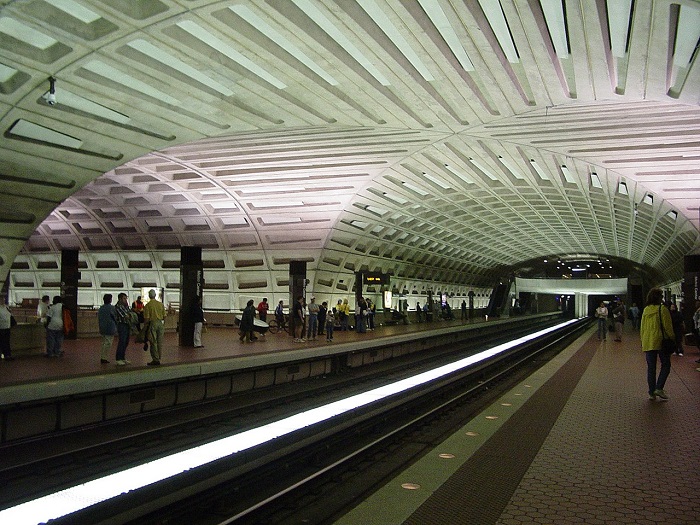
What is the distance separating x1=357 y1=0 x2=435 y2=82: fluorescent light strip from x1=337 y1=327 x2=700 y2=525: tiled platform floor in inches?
278

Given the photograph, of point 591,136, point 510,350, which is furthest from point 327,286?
point 591,136

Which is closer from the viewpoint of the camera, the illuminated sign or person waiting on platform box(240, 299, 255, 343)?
person waiting on platform box(240, 299, 255, 343)

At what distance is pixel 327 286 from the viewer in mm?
33219

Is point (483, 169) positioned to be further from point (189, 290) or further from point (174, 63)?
point (174, 63)

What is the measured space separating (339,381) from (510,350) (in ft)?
32.6

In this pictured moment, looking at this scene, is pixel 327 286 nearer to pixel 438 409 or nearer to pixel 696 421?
pixel 438 409

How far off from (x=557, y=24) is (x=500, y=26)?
39.1 inches

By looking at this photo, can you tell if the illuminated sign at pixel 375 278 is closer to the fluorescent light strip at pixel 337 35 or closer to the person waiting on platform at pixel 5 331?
the fluorescent light strip at pixel 337 35

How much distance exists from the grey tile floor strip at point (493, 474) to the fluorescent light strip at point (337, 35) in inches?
293

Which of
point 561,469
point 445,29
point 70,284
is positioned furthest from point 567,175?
point 561,469

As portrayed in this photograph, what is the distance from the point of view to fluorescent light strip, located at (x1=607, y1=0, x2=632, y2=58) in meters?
10.0

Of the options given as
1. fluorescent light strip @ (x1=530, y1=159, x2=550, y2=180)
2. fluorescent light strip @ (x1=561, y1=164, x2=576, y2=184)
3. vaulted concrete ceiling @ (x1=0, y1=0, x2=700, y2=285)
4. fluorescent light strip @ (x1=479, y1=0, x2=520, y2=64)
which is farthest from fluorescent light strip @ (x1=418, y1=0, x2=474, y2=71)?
fluorescent light strip @ (x1=561, y1=164, x2=576, y2=184)

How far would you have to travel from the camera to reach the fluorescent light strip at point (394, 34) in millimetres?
10691

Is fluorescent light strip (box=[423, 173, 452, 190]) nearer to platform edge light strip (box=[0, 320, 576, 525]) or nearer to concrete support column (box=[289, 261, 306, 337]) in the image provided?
concrete support column (box=[289, 261, 306, 337])
